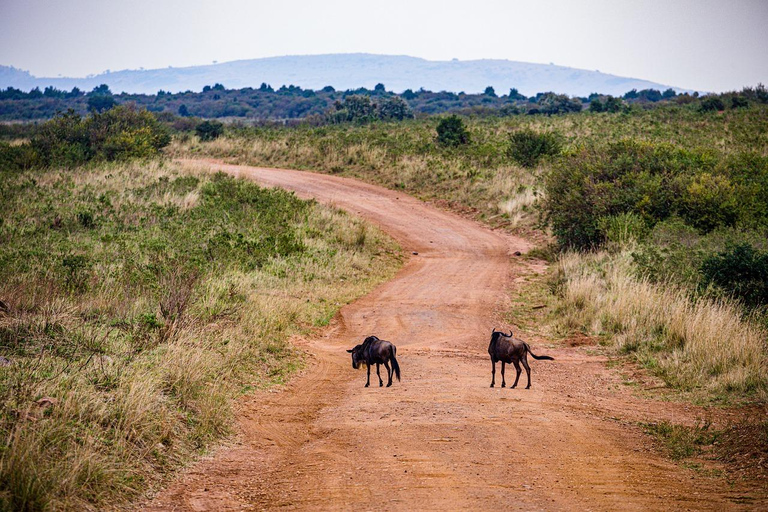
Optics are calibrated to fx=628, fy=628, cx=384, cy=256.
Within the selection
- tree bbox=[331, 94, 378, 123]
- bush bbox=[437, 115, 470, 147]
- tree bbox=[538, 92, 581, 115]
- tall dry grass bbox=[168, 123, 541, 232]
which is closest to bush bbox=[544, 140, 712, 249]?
tall dry grass bbox=[168, 123, 541, 232]

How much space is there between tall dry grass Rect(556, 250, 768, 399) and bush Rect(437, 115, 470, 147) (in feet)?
67.4

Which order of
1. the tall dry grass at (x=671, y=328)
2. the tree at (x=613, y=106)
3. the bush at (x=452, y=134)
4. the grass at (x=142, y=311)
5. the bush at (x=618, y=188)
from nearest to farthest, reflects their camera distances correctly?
the grass at (x=142, y=311)
the tall dry grass at (x=671, y=328)
the bush at (x=618, y=188)
the bush at (x=452, y=134)
the tree at (x=613, y=106)

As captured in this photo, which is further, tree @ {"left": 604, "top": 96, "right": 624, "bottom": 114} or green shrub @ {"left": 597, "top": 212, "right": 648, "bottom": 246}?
tree @ {"left": 604, "top": 96, "right": 624, "bottom": 114}

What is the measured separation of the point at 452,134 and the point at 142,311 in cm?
2749

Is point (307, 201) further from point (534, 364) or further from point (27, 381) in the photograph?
point (27, 381)

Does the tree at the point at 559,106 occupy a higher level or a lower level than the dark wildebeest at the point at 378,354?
higher

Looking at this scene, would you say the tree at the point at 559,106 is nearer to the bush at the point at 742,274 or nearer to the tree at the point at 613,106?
the tree at the point at 613,106

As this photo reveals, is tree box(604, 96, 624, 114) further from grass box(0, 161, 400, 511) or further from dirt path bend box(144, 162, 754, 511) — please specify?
dirt path bend box(144, 162, 754, 511)

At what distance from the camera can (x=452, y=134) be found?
34.9 meters

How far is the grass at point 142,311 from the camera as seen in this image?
5.21 meters

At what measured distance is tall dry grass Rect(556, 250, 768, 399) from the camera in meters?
8.74

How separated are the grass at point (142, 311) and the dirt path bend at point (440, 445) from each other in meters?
0.57

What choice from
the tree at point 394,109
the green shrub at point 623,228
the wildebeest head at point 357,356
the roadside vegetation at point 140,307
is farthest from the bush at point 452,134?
the tree at point 394,109

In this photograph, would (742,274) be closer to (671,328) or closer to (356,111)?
(671,328)
